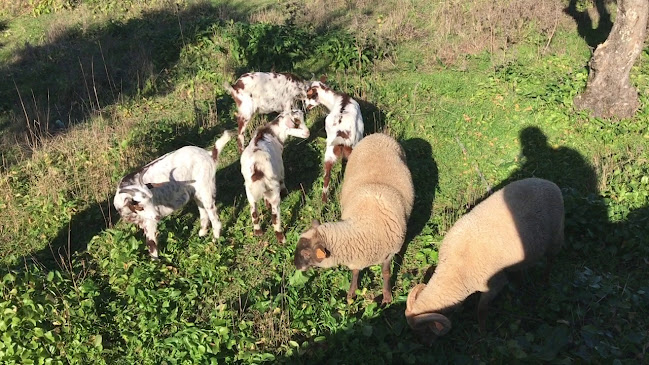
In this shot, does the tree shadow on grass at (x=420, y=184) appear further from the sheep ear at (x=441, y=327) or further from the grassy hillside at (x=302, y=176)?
the sheep ear at (x=441, y=327)

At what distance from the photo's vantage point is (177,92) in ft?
37.0

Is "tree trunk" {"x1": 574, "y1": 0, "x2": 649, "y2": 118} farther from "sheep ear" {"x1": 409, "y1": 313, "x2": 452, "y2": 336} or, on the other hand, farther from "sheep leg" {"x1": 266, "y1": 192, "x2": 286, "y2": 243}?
"sheep leg" {"x1": 266, "y1": 192, "x2": 286, "y2": 243}

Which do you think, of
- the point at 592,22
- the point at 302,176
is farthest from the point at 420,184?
the point at 592,22

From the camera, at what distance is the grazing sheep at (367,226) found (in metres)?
5.77

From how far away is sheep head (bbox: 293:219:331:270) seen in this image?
5.68 meters

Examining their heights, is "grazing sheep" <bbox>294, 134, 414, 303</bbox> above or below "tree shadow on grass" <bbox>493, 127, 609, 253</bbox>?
above

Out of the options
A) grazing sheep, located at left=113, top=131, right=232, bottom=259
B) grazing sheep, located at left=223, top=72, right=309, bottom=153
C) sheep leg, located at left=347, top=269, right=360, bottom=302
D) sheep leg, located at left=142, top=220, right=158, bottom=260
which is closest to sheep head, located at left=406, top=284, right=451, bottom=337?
sheep leg, located at left=347, top=269, right=360, bottom=302

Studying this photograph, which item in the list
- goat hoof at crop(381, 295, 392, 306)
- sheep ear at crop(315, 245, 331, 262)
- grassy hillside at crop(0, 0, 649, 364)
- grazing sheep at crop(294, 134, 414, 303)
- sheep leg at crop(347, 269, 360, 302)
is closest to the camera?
grassy hillside at crop(0, 0, 649, 364)

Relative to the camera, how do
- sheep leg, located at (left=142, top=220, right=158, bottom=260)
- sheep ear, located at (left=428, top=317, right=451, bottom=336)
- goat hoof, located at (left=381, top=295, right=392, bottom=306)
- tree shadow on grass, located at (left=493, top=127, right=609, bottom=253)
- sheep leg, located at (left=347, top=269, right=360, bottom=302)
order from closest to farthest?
sheep ear, located at (left=428, top=317, right=451, bottom=336), goat hoof, located at (left=381, top=295, right=392, bottom=306), sheep leg, located at (left=347, top=269, right=360, bottom=302), tree shadow on grass, located at (left=493, top=127, right=609, bottom=253), sheep leg, located at (left=142, top=220, right=158, bottom=260)

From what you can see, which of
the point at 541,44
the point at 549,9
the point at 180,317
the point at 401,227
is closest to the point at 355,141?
the point at 401,227

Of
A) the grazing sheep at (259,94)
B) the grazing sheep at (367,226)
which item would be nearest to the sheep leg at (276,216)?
the grazing sheep at (367,226)

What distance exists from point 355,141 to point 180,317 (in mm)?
3911

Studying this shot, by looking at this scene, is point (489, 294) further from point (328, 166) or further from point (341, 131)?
point (341, 131)

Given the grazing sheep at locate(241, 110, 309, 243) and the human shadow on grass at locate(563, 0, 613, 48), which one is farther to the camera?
the human shadow on grass at locate(563, 0, 613, 48)
